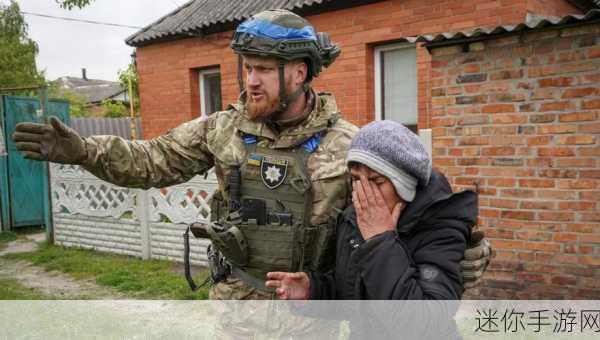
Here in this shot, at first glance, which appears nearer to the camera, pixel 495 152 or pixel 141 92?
pixel 495 152

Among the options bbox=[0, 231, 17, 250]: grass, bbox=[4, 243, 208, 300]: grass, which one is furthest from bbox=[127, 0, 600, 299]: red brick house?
bbox=[0, 231, 17, 250]: grass

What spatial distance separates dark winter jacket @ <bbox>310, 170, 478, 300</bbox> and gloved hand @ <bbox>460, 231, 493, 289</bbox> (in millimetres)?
84

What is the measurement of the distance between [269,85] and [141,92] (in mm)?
8983

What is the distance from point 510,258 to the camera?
4.00 metres

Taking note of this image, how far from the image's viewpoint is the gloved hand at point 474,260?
1640 mm

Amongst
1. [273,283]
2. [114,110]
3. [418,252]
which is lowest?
[273,283]

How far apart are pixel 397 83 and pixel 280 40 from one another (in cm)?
553

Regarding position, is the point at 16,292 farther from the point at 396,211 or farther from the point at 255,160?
the point at 396,211

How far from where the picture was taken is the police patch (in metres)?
1.99

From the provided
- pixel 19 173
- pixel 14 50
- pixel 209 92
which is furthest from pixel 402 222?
pixel 14 50

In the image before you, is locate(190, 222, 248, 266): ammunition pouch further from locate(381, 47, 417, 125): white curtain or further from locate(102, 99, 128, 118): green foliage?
locate(102, 99, 128, 118): green foliage

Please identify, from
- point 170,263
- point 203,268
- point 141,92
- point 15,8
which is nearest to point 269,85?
point 203,268

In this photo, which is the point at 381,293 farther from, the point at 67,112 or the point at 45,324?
the point at 67,112

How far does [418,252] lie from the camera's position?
1.51 m
